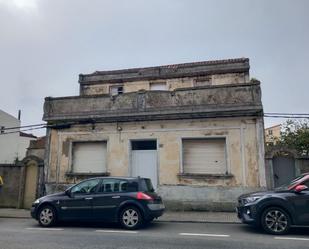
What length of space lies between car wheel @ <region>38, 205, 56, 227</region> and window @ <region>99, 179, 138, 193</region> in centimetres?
170

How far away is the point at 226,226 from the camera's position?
9.25 metres

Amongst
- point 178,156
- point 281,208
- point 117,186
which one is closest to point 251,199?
point 281,208

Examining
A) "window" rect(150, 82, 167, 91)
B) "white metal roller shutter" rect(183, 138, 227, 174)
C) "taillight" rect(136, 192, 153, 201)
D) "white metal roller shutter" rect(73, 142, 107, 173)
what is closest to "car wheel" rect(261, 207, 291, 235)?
"taillight" rect(136, 192, 153, 201)

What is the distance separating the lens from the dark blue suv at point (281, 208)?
7.76 meters

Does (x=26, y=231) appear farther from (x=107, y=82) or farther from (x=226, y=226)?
(x=107, y=82)

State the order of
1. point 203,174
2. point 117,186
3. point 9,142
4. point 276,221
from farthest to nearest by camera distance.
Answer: point 9,142 → point 203,174 → point 117,186 → point 276,221

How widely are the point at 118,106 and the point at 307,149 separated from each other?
11.5m

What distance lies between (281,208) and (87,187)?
5865mm

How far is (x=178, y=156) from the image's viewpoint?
1295 cm

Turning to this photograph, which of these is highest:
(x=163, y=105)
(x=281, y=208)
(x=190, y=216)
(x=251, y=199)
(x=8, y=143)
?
(x=8, y=143)

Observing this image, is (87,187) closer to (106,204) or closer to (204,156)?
(106,204)

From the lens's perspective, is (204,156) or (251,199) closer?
(251,199)

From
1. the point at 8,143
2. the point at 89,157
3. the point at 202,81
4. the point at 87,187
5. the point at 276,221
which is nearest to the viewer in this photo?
the point at 276,221

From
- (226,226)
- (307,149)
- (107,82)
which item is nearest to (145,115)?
(226,226)
